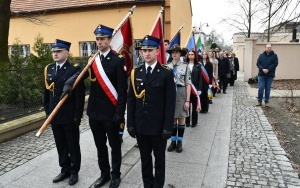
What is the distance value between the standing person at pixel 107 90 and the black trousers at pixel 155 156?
1.46ft

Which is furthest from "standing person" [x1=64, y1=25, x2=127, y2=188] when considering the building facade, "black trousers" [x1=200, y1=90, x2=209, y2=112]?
the building facade

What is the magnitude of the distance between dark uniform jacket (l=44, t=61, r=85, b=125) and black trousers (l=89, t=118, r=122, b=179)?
0.95 feet

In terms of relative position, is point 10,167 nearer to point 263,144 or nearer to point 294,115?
point 263,144

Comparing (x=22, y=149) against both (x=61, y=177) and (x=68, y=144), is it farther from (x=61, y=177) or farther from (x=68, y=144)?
(x=68, y=144)

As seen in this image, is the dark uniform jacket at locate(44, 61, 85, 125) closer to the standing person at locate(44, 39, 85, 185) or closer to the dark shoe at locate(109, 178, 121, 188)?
the standing person at locate(44, 39, 85, 185)

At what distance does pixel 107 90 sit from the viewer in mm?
3973

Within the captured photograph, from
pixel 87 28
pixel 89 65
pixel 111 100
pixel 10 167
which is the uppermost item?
pixel 87 28

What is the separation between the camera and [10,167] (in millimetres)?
5027

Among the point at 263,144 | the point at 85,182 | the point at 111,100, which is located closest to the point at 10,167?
the point at 85,182

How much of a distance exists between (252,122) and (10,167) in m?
5.89

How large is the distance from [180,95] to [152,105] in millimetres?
2179

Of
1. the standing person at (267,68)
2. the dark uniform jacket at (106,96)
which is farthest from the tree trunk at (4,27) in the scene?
the standing person at (267,68)

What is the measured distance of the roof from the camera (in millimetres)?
16773

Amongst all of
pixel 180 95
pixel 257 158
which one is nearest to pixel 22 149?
pixel 180 95
